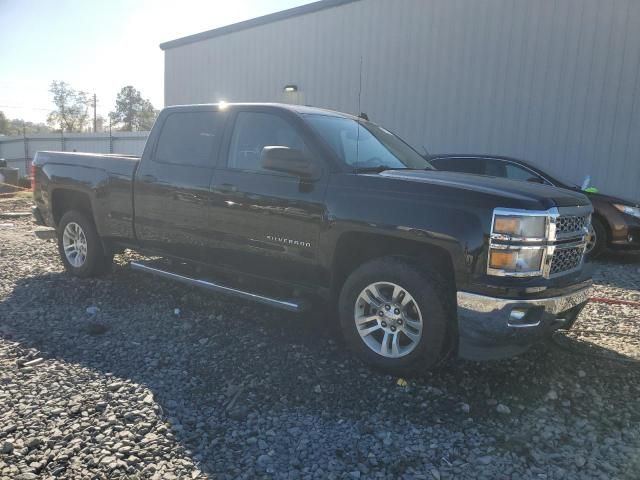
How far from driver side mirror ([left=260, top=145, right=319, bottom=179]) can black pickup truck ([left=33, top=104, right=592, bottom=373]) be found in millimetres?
10

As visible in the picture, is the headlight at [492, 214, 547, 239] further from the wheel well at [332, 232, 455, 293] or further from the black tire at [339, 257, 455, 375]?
the black tire at [339, 257, 455, 375]

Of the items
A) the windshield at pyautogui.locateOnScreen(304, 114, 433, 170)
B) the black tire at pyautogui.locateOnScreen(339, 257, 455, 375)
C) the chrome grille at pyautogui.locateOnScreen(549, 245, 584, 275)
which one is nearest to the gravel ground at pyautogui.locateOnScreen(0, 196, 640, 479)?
the black tire at pyautogui.locateOnScreen(339, 257, 455, 375)

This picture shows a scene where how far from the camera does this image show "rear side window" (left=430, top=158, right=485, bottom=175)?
855 centimetres

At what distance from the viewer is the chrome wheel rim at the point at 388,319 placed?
3488mm

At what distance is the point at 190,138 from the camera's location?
486cm

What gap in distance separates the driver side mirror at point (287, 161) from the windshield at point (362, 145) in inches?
11.4

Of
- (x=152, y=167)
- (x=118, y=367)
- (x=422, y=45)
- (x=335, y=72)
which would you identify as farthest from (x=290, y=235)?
(x=335, y=72)

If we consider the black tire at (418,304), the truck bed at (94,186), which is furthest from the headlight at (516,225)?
the truck bed at (94,186)

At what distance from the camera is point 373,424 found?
3002 millimetres

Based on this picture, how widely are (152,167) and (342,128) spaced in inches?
74.3

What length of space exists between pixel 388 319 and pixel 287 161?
1329 millimetres

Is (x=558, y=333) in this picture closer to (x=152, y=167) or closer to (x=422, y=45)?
(x=152, y=167)

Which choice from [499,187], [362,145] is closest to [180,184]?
[362,145]

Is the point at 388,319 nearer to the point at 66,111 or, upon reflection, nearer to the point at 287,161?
the point at 287,161
